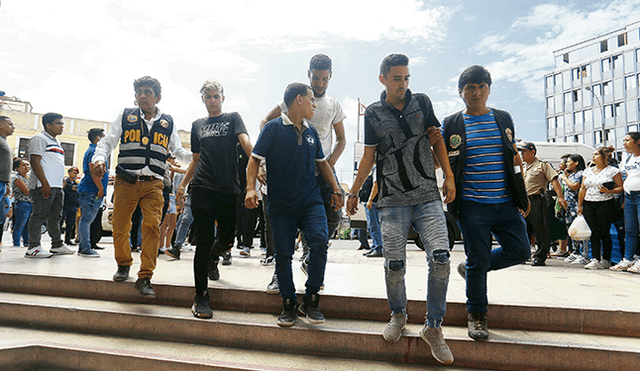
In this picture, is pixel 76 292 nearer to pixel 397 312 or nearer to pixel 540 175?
pixel 397 312

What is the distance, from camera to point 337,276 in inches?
163

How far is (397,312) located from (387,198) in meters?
0.77

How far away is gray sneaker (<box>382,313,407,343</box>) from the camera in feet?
8.26

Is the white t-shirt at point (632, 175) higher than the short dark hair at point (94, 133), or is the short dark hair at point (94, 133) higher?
the short dark hair at point (94, 133)

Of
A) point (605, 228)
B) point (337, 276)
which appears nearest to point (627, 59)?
point (605, 228)

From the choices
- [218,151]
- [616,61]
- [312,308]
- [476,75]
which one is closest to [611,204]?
[476,75]

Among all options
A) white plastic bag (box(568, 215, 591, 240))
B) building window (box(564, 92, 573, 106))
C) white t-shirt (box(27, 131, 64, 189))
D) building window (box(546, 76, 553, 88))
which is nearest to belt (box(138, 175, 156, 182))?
white t-shirt (box(27, 131, 64, 189))

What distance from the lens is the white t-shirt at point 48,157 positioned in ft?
17.5

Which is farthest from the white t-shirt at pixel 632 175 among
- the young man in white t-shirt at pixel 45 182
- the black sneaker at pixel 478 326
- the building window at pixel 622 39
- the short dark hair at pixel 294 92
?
the building window at pixel 622 39

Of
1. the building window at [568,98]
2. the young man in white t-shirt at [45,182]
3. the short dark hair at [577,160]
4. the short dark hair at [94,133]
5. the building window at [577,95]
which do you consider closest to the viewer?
the young man in white t-shirt at [45,182]

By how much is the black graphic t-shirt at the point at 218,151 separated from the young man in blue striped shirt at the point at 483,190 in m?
1.82

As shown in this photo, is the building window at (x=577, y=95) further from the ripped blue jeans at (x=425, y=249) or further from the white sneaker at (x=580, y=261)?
the ripped blue jeans at (x=425, y=249)

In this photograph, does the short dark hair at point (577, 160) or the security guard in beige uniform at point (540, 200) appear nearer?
the security guard in beige uniform at point (540, 200)

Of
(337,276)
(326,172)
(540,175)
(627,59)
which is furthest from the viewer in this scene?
(627,59)
